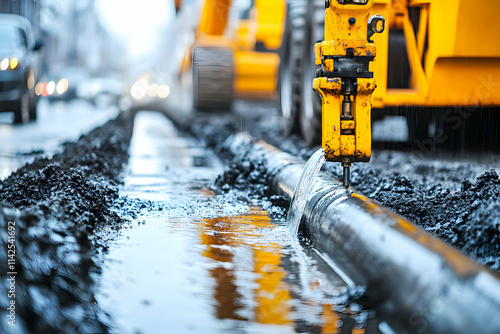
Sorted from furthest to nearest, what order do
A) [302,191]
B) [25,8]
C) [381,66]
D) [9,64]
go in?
[25,8], [9,64], [381,66], [302,191]

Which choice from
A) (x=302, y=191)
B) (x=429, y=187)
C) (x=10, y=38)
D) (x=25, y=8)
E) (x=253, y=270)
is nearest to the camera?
(x=253, y=270)

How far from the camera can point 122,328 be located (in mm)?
2348

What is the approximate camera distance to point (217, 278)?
2990 millimetres

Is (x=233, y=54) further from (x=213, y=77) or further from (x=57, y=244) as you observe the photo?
(x=57, y=244)

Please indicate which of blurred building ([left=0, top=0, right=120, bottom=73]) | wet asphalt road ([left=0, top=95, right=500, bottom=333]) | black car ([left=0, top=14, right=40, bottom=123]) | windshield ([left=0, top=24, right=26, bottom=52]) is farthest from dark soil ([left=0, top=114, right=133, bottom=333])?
blurred building ([left=0, top=0, right=120, bottom=73])

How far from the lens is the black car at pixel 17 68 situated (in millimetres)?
13031

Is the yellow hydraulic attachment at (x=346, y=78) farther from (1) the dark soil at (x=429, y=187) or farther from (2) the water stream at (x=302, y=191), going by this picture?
(1) the dark soil at (x=429, y=187)

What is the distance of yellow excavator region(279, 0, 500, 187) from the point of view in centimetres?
361

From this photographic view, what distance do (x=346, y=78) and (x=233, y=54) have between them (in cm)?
884

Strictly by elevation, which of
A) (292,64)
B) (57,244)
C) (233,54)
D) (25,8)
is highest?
(25,8)

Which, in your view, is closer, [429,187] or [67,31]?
[429,187]

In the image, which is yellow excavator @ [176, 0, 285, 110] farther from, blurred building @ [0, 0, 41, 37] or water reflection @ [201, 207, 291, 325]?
blurred building @ [0, 0, 41, 37]

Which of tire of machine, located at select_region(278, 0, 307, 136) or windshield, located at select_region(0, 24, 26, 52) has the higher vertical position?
windshield, located at select_region(0, 24, 26, 52)

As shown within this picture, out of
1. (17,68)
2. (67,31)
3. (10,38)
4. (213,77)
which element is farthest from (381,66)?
(67,31)
